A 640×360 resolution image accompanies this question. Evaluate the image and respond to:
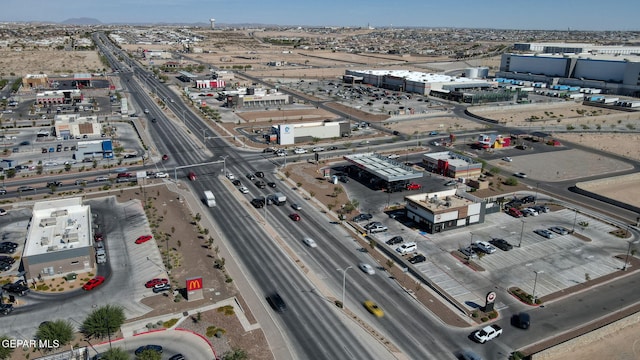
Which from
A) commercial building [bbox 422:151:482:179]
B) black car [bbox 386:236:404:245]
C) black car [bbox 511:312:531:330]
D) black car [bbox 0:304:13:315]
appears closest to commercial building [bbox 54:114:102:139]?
black car [bbox 0:304:13:315]

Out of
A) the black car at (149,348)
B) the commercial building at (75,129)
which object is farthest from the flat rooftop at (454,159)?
the commercial building at (75,129)

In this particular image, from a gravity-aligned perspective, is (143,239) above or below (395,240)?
below

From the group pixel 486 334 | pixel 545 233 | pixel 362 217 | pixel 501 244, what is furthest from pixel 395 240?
pixel 545 233

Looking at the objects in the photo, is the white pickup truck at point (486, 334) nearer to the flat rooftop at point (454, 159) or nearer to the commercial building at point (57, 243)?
the commercial building at point (57, 243)

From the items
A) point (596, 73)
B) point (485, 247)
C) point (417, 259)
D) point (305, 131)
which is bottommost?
point (417, 259)

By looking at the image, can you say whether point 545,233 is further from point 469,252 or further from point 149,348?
point 149,348

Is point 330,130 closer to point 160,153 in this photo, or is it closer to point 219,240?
point 160,153
